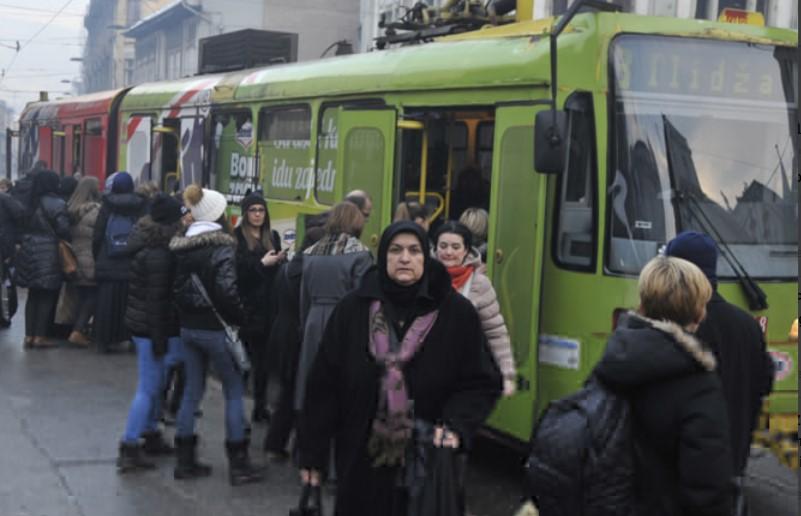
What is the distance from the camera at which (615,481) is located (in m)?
3.41

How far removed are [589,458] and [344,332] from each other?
1222 millimetres

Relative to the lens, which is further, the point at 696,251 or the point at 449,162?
the point at 449,162

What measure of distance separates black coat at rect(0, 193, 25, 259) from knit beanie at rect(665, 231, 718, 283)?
8.18 meters

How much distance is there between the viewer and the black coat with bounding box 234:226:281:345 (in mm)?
7828

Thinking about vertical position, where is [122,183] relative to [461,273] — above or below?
above

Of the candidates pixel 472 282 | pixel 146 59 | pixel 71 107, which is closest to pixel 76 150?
pixel 71 107

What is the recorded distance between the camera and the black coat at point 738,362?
4617 millimetres

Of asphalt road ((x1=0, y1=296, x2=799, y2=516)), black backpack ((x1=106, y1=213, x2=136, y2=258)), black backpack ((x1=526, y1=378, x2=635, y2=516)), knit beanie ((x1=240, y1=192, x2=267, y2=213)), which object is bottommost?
asphalt road ((x1=0, y1=296, x2=799, y2=516))

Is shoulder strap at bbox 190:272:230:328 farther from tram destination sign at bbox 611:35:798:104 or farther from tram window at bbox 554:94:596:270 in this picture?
tram destination sign at bbox 611:35:798:104

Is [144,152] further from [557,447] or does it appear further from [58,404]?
[557,447]

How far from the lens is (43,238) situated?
1134 centimetres

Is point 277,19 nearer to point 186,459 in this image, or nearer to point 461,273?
point 186,459

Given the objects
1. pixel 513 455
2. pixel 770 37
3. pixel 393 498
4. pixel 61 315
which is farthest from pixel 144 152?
pixel 393 498

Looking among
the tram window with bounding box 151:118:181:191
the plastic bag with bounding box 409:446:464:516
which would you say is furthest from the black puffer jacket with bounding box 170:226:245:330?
the tram window with bounding box 151:118:181:191
